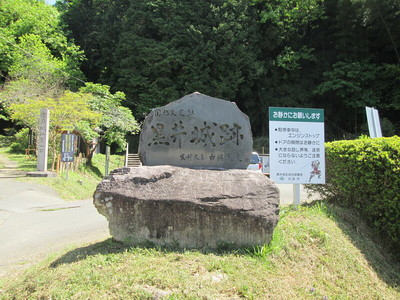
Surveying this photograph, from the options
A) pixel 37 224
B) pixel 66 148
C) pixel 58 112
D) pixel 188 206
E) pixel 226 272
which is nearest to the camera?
pixel 226 272

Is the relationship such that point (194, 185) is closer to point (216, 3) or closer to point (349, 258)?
point (349, 258)

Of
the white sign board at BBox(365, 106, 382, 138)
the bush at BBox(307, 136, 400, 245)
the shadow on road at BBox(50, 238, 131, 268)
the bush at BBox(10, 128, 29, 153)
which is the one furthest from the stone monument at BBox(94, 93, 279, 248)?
the bush at BBox(10, 128, 29, 153)

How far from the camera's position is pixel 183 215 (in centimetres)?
366

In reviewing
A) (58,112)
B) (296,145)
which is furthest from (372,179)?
(58,112)

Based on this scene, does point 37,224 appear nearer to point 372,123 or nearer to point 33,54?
point 372,123

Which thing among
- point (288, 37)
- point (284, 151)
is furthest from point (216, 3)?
point (284, 151)

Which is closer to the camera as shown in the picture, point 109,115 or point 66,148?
point 66,148

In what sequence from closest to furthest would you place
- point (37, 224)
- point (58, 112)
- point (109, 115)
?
point (37, 224) → point (58, 112) → point (109, 115)

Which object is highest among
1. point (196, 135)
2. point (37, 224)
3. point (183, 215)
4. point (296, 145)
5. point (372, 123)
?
point (372, 123)

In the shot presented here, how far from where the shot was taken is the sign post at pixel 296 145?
16.9ft

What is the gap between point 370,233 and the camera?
5043 mm

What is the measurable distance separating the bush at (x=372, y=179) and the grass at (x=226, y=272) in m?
0.78

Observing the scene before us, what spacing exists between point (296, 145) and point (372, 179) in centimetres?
129

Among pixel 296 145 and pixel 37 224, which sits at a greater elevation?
pixel 296 145
